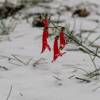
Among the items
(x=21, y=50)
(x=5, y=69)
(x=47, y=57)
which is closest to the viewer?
(x=5, y=69)

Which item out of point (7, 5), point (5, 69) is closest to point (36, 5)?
point (7, 5)

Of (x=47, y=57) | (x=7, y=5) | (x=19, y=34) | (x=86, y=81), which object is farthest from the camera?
(x=7, y=5)

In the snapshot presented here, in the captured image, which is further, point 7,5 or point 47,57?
point 7,5

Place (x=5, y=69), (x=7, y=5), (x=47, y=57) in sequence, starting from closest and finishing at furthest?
1. (x=5, y=69)
2. (x=47, y=57)
3. (x=7, y=5)

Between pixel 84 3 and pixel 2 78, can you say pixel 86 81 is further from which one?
pixel 84 3

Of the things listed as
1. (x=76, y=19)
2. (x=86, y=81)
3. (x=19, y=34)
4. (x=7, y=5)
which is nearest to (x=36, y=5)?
(x=7, y=5)

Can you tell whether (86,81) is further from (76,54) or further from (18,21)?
(18,21)
